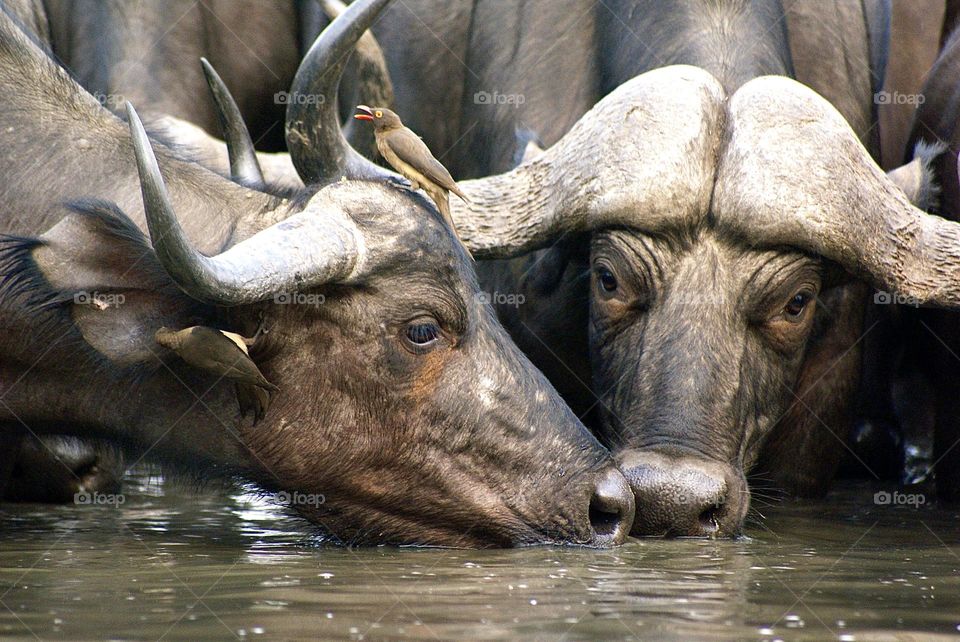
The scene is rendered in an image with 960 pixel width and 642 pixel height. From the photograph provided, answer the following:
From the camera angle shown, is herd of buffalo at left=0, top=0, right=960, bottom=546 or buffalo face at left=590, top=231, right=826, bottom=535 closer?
herd of buffalo at left=0, top=0, right=960, bottom=546

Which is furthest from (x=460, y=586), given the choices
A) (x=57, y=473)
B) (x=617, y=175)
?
(x=57, y=473)

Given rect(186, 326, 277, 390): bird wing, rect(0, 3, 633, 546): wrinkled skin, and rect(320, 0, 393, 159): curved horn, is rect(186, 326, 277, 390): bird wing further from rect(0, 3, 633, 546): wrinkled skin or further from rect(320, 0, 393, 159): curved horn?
rect(320, 0, 393, 159): curved horn

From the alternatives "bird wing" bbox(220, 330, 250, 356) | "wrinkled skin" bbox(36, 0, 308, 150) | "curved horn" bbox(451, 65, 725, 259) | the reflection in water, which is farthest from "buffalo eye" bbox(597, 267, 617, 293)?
"wrinkled skin" bbox(36, 0, 308, 150)

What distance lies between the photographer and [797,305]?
6816mm

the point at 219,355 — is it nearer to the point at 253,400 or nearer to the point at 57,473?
the point at 253,400

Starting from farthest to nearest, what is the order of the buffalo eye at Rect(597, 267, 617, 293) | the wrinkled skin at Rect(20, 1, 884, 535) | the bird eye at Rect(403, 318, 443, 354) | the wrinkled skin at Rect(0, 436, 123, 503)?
the wrinkled skin at Rect(0, 436, 123, 503)
the buffalo eye at Rect(597, 267, 617, 293)
the wrinkled skin at Rect(20, 1, 884, 535)
the bird eye at Rect(403, 318, 443, 354)

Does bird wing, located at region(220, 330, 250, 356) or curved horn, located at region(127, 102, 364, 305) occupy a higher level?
curved horn, located at region(127, 102, 364, 305)

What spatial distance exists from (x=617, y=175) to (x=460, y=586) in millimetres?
2477

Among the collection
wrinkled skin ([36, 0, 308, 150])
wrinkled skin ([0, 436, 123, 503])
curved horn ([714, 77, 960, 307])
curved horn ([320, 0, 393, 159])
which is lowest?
wrinkled skin ([0, 436, 123, 503])

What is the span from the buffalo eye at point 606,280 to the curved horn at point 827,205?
52 centimetres

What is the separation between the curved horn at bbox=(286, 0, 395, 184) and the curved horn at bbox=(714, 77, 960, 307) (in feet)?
4.98

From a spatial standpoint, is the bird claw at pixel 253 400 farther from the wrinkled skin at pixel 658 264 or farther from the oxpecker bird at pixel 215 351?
the wrinkled skin at pixel 658 264

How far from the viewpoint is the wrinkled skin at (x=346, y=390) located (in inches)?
222

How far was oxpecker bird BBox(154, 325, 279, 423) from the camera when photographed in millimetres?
5277
